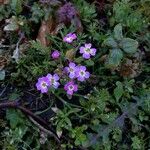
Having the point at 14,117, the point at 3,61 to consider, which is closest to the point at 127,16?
the point at 3,61

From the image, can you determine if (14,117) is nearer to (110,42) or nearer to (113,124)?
(113,124)

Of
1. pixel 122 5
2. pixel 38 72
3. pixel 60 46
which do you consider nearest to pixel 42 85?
pixel 38 72

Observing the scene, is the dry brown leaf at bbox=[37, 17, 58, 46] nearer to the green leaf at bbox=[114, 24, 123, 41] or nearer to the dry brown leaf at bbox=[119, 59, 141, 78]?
the green leaf at bbox=[114, 24, 123, 41]

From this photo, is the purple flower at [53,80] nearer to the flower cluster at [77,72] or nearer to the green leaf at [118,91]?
the flower cluster at [77,72]

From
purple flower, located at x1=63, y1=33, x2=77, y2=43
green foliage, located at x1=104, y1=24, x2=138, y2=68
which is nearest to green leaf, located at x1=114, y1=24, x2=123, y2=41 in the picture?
green foliage, located at x1=104, y1=24, x2=138, y2=68

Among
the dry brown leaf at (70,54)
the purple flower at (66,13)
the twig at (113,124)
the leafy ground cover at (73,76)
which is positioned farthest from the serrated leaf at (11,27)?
the twig at (113,124)

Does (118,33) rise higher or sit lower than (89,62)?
higher
